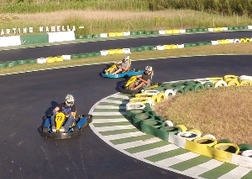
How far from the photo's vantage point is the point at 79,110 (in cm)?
1761

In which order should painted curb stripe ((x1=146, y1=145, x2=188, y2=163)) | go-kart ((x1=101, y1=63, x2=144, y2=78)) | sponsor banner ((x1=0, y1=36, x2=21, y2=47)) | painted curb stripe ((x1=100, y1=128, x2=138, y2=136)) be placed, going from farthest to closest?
sponsor banner ((x1=0, y1=36, x2=21, y2=47)) → go-kart ((x1=101, y1=63, x2=144, y2=78)) → painted curb stripe ((x1=100, y1=128, x2=138, y2=136)) → painted curb stripe ((x1=146, y1=145, x2=188, y2=163))

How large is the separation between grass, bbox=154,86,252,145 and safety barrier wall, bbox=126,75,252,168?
60 cm

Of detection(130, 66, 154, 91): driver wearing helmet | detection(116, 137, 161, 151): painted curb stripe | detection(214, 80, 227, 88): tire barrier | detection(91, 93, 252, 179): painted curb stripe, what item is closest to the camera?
detection(91, 93, 252, 179): painted curb stripe

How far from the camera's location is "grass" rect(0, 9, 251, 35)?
44875 millimetres

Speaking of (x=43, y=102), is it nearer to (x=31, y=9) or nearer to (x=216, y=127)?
(x=216, y=127)

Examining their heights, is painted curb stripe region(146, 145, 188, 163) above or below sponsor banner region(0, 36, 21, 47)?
below

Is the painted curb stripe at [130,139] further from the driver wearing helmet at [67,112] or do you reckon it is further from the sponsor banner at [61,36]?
the sponsor banner at [61,36]

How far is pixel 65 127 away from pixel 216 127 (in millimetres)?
5218

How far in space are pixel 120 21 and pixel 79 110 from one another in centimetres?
3172

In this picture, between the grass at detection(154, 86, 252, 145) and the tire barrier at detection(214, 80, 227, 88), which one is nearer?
the grass at detection(154, 86, 252, 145)

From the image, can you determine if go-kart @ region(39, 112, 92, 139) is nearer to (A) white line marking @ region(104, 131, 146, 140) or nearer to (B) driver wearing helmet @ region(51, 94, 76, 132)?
(B) driver wearing helmet @ region(51, 94, 76, 132)

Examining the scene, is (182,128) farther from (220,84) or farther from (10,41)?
(10,41)

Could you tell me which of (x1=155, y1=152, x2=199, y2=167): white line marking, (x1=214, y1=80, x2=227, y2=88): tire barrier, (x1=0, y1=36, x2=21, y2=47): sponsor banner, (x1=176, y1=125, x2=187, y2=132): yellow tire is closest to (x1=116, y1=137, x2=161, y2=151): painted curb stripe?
(x1=176, y1=125, x2=187, y2=132): yellow tire

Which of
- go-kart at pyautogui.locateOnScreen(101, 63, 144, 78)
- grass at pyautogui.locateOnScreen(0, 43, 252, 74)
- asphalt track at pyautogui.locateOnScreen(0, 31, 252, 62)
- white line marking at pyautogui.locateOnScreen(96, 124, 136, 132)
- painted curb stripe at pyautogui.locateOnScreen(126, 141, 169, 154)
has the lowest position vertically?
painted curb stripe at pyautogui.locateOnScreen(126, 141, 169, 154)
